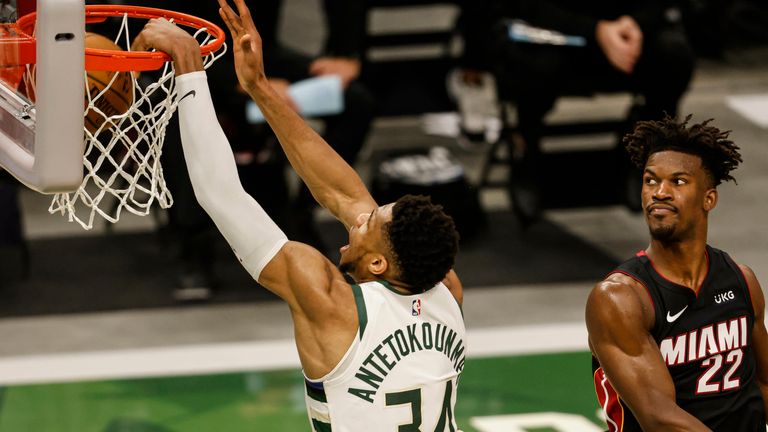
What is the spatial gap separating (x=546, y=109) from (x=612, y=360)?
3.92 m

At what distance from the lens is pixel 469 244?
24.2 ft

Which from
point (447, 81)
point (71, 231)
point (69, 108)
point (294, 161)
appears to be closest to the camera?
point (69, 108)

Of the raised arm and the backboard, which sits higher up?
the backboard

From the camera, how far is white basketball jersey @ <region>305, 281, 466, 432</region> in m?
3.21

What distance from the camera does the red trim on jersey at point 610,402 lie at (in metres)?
3.71

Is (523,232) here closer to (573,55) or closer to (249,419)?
(573,55)

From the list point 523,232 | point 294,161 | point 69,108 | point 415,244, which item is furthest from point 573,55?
point 69,108

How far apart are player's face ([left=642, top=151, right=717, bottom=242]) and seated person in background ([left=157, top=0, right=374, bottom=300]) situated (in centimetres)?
336

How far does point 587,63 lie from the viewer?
7254 millimetres

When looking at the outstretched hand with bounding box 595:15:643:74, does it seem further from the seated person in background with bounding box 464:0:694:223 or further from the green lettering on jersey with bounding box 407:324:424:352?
the green lettering on jersey with bounding box 407:324:424:352

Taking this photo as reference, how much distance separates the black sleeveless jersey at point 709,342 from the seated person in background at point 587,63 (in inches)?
136

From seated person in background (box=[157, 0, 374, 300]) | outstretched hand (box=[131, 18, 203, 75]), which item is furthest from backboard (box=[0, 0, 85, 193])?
seated person in background (box=[157, 0, 374, 300])

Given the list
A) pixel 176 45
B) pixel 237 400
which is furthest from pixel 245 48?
pixel 237 400

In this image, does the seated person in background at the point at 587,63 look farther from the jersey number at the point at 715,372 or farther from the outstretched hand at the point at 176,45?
the outstretched hand at the point at 176,45
